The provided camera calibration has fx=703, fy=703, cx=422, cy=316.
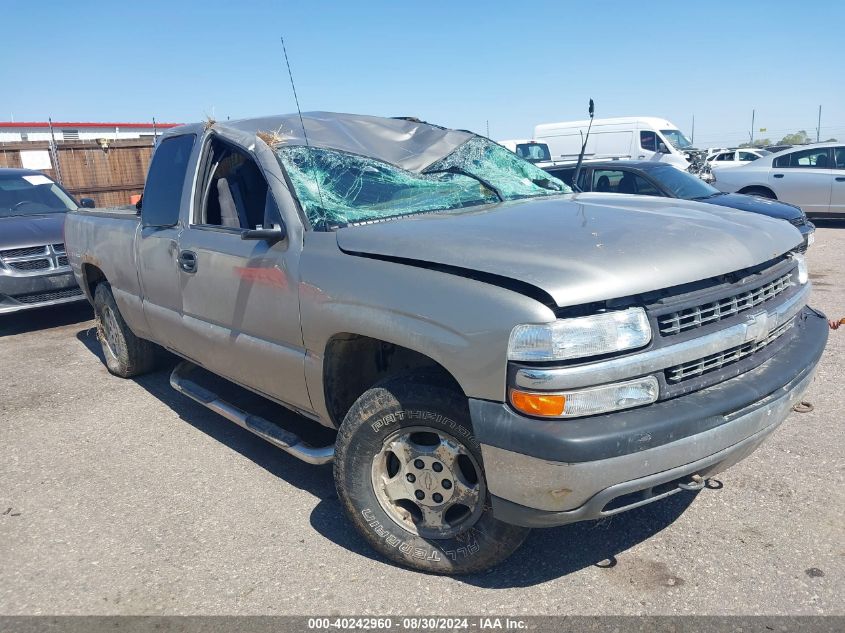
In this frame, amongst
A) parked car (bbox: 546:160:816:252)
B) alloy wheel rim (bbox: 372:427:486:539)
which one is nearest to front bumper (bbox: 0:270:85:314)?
alloy wheel rim (bbox: 372:427:486:539)

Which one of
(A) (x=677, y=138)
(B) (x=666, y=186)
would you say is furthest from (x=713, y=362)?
(A) (x=677, y=138)

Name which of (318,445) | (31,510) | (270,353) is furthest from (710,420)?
(31,510)

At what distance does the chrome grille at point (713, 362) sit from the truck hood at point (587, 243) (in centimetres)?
29

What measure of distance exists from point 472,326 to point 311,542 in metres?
1.42

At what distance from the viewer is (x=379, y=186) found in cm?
357

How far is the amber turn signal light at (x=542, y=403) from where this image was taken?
2.30m

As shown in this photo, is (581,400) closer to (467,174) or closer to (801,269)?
(801,269)

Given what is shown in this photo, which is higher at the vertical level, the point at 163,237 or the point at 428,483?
the point at 163,237

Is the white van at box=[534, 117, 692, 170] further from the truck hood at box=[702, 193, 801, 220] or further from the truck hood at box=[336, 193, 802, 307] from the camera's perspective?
the truck hood at box=[336, 193, 802, 307]

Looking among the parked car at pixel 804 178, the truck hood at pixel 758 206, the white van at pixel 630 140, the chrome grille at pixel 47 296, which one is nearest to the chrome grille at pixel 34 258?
the chrome grille at pixel 47 296

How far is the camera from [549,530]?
3.18 meters

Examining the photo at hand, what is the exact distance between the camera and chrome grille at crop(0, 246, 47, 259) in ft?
24.4

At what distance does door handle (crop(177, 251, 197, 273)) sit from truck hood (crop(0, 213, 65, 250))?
416cm

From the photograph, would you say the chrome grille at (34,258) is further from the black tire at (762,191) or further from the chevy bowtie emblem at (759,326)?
the black tire at (762,191)
